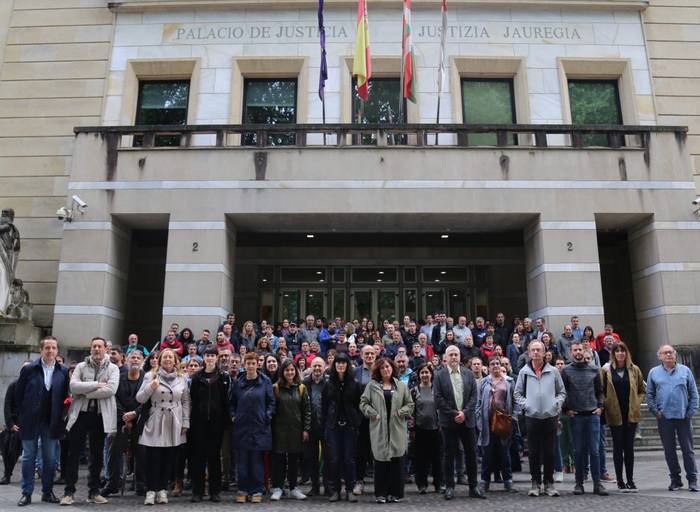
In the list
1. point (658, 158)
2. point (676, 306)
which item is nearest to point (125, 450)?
point (676, 306)

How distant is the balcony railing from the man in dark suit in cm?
932

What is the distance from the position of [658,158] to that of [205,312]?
13143mm

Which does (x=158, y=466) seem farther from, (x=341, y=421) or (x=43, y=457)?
(x=341, y=421)

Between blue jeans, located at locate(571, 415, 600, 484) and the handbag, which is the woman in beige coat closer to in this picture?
the handbag

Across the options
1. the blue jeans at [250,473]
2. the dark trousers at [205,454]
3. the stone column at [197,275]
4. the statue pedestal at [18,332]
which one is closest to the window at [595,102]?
the stone column at [197,275]

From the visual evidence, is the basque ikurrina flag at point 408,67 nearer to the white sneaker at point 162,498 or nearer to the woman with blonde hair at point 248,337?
the woman with blonde hair at point 248,337

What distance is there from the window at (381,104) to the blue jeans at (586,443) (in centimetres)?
1255

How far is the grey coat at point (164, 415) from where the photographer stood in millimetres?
7602

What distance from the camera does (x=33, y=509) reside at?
23.6 ft

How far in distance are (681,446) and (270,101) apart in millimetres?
15521

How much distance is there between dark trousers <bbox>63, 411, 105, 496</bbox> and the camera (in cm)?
762

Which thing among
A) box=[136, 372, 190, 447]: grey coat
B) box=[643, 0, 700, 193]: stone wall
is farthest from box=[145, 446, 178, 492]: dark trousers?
box=[643, 0, 700, 193]: stone wall

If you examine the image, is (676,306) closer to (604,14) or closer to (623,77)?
(623,77)

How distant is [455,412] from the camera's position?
8.06 meters
